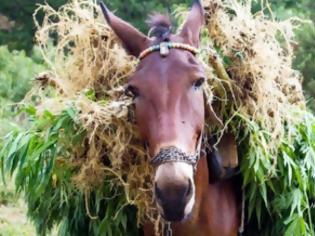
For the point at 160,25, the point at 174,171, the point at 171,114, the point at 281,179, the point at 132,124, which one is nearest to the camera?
the point at 174,171

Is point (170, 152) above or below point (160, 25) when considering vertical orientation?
below

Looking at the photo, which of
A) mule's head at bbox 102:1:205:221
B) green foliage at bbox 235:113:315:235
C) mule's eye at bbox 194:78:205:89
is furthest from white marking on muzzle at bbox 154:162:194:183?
green foliage at bbox 235:113:315:235

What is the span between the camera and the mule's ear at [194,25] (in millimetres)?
4179

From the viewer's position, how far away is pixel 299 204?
4629mm

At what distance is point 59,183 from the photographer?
187 inches

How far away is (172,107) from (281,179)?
1.09 meters

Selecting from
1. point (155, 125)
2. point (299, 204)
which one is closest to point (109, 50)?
point (155, 125)

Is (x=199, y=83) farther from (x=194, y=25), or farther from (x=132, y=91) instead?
(x=194, y=25)

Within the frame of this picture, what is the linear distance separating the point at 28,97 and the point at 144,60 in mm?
876

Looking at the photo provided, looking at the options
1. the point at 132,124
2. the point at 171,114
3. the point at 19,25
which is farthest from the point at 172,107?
the point at 19,25

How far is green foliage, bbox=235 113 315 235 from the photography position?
451 cm

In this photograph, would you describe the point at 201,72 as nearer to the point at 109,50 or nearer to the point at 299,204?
the point at 109,50

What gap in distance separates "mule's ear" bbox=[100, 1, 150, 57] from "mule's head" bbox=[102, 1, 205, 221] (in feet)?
0.26

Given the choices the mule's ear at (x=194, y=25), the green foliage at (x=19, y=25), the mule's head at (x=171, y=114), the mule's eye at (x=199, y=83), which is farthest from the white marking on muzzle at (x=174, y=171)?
the green foliage at (x=19, y=25)
